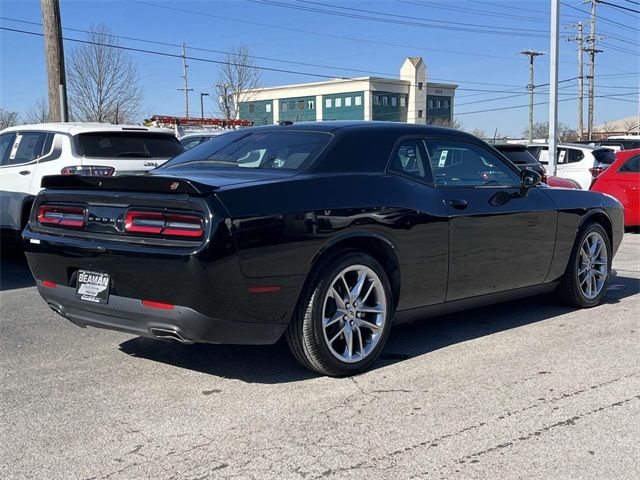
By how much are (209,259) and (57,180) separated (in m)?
1.48

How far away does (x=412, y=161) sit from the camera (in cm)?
506

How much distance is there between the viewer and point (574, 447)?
348 cm

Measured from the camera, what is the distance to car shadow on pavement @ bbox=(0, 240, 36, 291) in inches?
305

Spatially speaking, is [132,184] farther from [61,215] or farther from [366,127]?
[366,127]

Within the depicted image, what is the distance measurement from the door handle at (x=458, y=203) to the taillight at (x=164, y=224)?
204cm

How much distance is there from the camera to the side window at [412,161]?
16.2 feet

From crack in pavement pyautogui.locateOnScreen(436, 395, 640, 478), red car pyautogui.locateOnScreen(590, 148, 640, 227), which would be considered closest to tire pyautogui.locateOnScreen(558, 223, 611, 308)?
crack in pavement pyautogui.locateOnScreen(436, 395, 640, 478)

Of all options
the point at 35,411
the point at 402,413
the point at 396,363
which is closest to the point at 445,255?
the point at 396,363

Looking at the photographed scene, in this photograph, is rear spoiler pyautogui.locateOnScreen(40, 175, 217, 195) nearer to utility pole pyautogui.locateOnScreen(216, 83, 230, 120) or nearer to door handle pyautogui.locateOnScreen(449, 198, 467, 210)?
door handle pyautogui.locateOnScreen(449, 198, 467, 210)

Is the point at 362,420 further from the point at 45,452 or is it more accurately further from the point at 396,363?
the point at 45,452

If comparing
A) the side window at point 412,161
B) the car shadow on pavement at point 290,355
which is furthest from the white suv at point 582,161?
the side window at point 412,161

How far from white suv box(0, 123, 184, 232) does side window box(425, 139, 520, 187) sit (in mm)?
4209

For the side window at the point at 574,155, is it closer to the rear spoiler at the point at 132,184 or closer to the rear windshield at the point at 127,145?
the rear windshield at the point at 127,145

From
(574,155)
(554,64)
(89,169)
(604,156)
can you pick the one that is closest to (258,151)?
(89,169)
